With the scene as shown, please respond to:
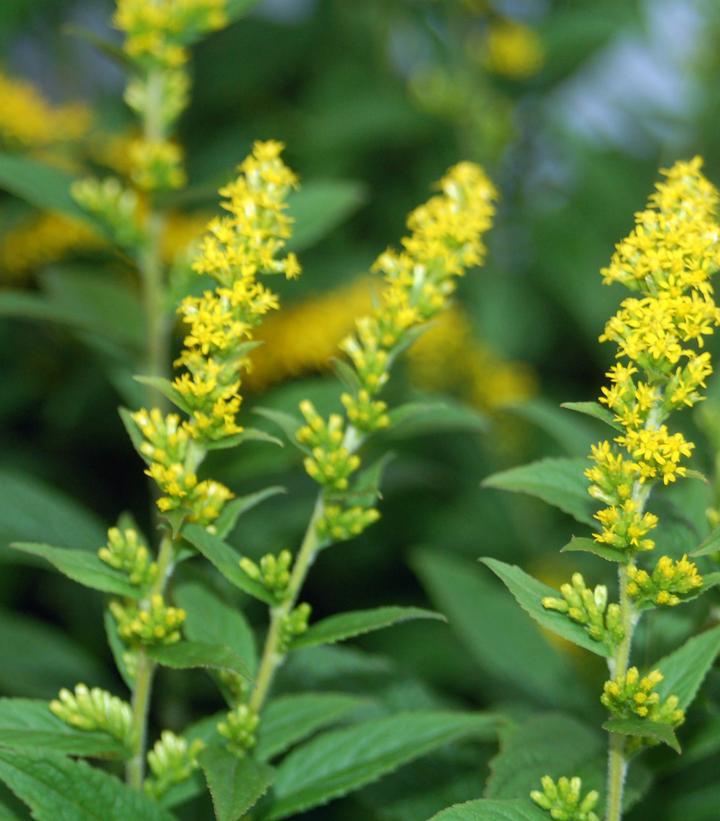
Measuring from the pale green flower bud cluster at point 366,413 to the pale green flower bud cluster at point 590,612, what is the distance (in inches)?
12.7

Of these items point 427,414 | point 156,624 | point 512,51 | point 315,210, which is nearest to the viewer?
point 156,624

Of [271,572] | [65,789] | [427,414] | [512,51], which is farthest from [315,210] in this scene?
[512,51]

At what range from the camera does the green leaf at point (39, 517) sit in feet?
7.57

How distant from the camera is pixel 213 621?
1.63 m

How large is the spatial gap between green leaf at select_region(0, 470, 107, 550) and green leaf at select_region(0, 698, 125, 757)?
0.80 metres

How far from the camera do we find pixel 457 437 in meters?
3.76

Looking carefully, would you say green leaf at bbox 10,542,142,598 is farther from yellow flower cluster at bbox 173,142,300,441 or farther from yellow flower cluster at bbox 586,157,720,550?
yellow flower cluster at bbox 586,157,720,550

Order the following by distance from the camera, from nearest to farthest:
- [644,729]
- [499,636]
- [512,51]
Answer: [644,729] < [499,636] < [512,51]

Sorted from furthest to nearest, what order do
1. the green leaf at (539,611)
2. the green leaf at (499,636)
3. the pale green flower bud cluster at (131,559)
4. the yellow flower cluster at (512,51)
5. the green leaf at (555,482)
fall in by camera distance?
the yellow flower cluster at (512,51) < the green leaf at (499,636) < the green leaf at (555,482) < the pale green flower bud cluster at (131,559) < the green leaf at (539,611)

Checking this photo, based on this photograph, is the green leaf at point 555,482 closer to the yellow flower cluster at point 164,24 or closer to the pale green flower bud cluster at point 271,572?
the pale green flower bud cluster at point 271,572

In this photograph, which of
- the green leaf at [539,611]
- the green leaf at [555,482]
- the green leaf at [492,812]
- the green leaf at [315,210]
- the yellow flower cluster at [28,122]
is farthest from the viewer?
A: the yellow flower cluster at [28,122]

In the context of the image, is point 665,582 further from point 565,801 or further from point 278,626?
point 278,626

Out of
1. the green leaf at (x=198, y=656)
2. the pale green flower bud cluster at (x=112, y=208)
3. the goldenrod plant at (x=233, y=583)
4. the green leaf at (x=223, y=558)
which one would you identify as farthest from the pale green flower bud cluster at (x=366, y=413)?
the pale green flower bud cluster at (x=112, y=208)

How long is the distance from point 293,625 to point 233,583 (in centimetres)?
9
